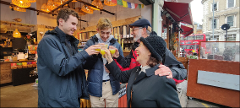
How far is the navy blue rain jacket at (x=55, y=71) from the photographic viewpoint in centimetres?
102

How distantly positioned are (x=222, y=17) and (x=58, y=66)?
3.47 metres

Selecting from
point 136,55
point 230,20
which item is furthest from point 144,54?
point 230,20

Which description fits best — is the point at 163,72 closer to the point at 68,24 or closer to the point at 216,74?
the point at 68,24

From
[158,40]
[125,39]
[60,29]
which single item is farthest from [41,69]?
[125,39]

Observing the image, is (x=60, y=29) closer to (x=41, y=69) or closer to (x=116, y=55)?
(x=41, y=69)

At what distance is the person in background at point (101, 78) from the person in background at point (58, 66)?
40 cm

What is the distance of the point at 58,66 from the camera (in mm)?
993

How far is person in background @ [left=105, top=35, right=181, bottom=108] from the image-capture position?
0.89 metres

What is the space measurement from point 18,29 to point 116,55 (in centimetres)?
159

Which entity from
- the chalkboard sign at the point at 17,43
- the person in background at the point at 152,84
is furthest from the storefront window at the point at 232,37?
the chalkboard sign at the point at 17,43

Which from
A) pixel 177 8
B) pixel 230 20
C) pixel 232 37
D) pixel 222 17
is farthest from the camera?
pixel 177 8

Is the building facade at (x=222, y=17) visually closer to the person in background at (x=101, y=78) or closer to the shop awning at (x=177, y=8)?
the shop awning at (x=177, y=8)

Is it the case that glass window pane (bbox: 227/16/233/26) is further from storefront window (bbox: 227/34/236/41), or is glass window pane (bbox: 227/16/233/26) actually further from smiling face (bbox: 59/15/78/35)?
smiling face (bbox: 59/15/78/35)

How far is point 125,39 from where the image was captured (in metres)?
4.93
